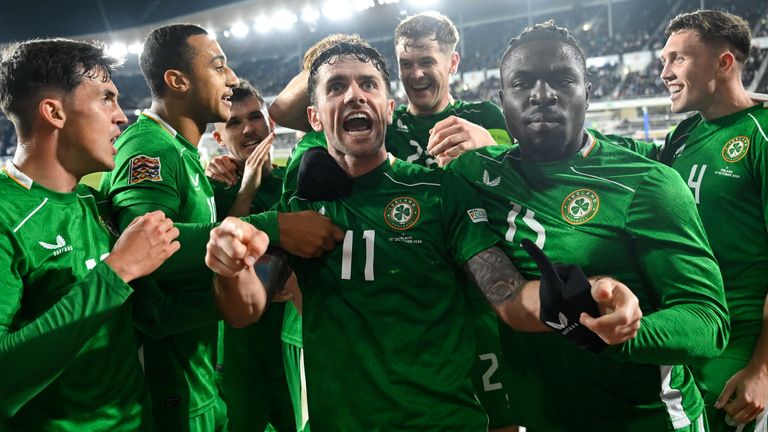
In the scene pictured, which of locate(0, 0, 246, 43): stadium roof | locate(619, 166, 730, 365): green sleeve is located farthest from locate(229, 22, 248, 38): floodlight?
locate(619, 166, 730, 365): green sleeve

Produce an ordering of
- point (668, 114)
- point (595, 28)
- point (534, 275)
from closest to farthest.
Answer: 1. point (534, 275)
2. point (668, 114)
3. point (595, 28)

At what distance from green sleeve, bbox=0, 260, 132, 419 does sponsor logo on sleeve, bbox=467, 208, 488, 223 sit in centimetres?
115

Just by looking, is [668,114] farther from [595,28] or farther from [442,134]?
[442,134]

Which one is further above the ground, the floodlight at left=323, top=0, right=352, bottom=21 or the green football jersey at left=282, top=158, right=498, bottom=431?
the floodlight at left=323, top=0, right=352, bottom=21

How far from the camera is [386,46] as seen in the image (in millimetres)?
27656

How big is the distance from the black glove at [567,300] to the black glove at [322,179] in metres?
0.92

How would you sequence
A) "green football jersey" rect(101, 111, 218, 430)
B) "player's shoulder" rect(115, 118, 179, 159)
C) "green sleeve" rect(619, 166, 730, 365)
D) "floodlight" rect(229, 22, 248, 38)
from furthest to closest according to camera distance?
"floodlight" rect(229, 22, 248, 38)
"player's shoulder" rect(115, 118, 179, 159)
"green football jersey" rect(101, 111, 218, 430)
"green sleeve" rect(619, 166, 730, 365)

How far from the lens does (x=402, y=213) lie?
7.22 ft

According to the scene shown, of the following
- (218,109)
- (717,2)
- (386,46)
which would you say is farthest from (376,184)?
(386,46)

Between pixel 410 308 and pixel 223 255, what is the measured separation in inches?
28.5

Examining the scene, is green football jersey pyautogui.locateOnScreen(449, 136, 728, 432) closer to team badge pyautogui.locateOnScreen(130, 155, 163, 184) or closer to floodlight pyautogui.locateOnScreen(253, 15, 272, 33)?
team badge pyautogui.locateOnScreen(130, 155, 163, 184)

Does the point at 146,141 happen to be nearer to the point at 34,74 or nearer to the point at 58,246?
the point at 34,74

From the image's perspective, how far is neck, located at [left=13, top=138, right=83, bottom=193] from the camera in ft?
6.82

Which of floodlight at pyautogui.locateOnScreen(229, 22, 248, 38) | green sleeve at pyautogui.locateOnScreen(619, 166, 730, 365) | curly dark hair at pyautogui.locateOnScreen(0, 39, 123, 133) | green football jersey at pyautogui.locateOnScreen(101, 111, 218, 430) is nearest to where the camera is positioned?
green sleeve at pyautogui.locateOnScreen(619, 166, 730, 365)
